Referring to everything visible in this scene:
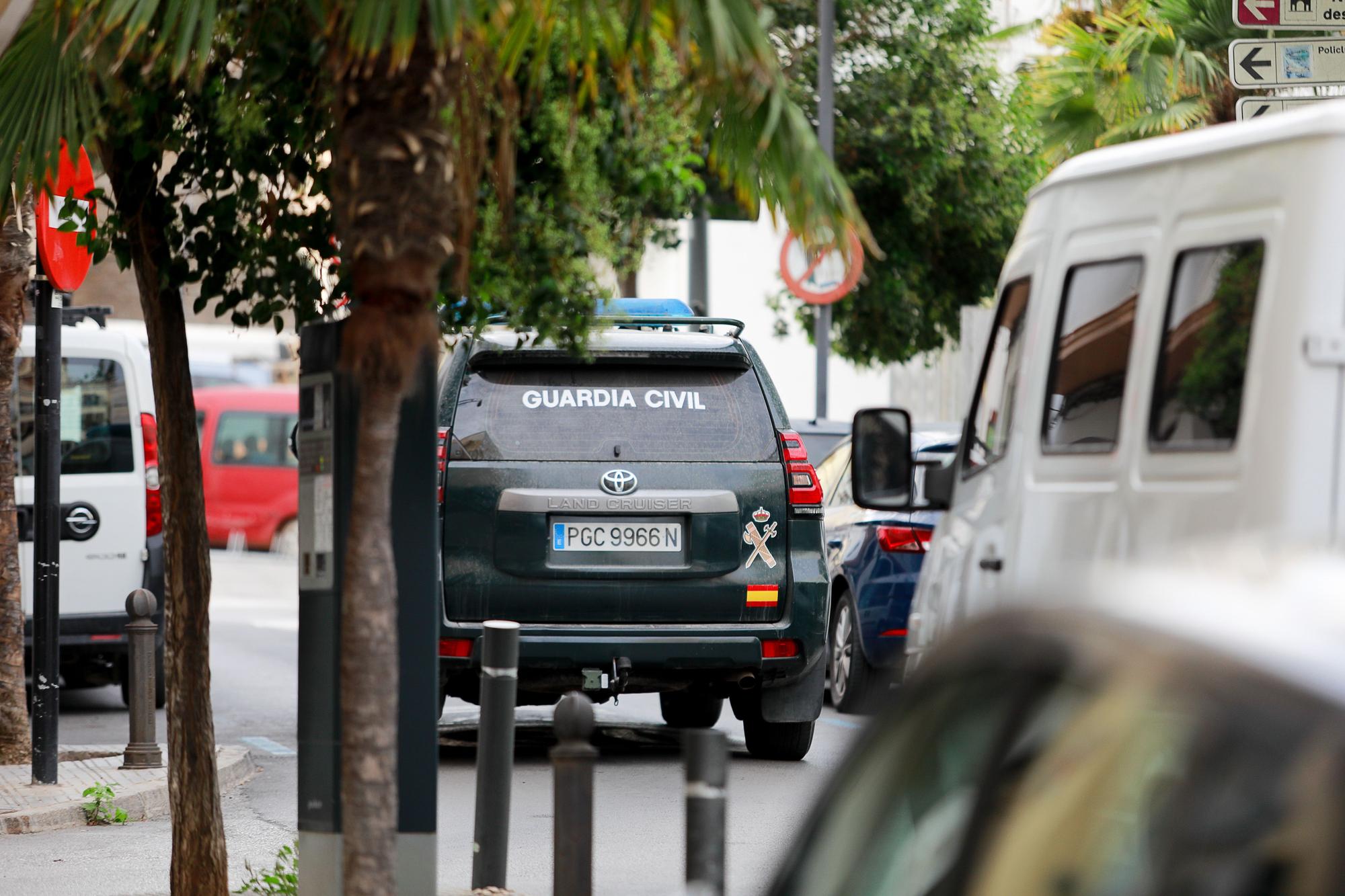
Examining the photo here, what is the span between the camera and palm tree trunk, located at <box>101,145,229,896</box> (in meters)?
5.89

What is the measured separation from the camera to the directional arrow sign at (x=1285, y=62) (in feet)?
27.3

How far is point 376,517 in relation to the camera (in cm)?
445

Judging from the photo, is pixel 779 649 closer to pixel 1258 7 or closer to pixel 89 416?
pixel 1258 7

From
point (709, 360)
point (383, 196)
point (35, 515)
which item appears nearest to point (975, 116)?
point (709, 360)

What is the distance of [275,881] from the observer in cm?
625

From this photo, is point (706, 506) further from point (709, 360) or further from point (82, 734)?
point (82, 734)

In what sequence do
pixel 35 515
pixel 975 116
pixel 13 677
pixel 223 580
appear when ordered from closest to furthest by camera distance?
pixel 35 515 < pixel 13 677 < pixel 975 116 < pixel 223 580

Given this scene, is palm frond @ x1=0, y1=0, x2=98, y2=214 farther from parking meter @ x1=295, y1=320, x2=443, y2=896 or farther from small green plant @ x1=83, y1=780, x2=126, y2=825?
small green plant @ x1=83, y1=780, x2=126, y2=825

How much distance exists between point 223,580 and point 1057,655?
904 inches

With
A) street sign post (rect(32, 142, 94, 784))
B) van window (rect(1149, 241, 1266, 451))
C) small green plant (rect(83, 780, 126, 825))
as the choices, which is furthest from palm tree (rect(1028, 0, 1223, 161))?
van window (rect(1149, 241, 1266, 451))

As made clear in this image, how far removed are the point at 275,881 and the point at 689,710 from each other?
539 centimetres

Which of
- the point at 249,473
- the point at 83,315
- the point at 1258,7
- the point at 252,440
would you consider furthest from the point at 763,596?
the point at 252,440

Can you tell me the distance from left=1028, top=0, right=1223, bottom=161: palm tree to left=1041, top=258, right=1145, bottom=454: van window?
375 inches

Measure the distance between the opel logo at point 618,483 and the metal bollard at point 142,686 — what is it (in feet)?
7.54
